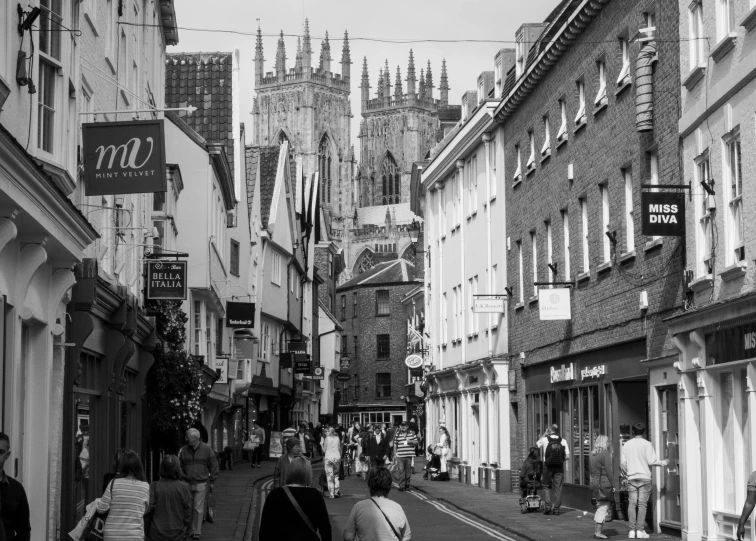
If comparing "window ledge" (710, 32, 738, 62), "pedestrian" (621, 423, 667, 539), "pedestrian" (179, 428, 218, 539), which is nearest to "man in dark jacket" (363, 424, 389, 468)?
"pedestrian" (179, 428, 218, 539)

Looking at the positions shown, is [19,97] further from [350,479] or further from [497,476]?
[350,479]

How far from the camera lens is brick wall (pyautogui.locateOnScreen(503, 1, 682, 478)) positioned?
67.2 ft

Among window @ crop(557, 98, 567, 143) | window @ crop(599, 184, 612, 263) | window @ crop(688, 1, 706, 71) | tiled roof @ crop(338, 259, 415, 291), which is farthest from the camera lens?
tiled roof @ crop(338, 259, 415, 291)

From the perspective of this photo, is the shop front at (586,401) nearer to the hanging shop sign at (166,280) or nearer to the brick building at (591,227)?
the brick building at (591,227)

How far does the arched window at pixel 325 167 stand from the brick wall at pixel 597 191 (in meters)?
148

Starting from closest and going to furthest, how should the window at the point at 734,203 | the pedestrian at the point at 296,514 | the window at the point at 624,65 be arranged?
1. the pedestrian at the point at 296,514
2. the window at the point at 734,203
3. the window at the point at 624,65

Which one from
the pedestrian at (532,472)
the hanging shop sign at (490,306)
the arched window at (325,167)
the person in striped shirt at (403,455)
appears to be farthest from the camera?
the arched window at (325,167)

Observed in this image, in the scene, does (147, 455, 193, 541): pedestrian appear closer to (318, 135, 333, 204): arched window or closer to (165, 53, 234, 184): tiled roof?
(165, 53, 234, 184): tiled roof

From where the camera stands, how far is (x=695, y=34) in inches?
747

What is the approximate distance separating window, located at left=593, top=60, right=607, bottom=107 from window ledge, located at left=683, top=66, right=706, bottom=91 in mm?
4707

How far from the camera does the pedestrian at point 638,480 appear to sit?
773 inches

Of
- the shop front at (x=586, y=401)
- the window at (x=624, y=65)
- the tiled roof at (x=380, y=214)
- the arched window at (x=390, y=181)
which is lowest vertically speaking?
the shop front at (x=586, y=401)

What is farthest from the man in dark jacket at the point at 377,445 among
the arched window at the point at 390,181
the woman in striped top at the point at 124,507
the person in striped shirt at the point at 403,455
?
the arched window at the point at 390,181

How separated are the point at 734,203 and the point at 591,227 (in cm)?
756
